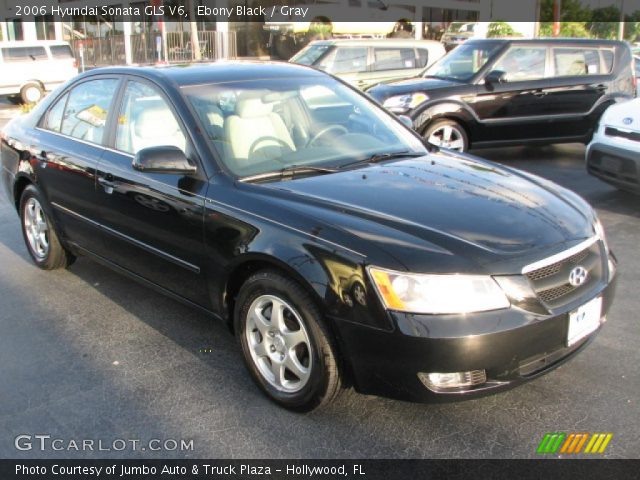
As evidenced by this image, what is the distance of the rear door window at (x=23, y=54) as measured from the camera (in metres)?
19.5

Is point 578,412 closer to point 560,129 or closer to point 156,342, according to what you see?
point 156,342

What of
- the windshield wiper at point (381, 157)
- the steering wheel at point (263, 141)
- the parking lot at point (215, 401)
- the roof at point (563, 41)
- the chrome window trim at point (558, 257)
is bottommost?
the parking lot at point (215, 401)

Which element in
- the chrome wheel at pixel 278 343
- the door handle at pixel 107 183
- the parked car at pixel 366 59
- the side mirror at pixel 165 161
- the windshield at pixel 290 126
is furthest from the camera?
the parked car at pixel 366 59

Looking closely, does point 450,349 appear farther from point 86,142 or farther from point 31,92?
point 31,92

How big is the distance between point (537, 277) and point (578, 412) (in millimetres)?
787

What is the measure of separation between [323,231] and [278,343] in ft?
2.12

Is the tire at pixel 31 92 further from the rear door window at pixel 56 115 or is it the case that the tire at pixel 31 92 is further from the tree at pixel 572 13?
the tree at pixel 572 13

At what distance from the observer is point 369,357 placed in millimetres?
2664

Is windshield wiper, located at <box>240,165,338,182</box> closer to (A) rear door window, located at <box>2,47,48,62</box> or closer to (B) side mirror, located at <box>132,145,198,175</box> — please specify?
(B) side mirror, located at <box>132,145,198,175</box>

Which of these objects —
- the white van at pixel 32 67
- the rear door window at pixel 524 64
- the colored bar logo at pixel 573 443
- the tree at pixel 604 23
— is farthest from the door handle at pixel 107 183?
the tree at pixel 604 23

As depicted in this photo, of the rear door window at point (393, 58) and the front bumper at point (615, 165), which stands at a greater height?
the rear door window at point (393, 58)

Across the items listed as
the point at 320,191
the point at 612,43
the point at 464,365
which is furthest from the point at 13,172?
the point at 612,43

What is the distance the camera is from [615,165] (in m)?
6.22

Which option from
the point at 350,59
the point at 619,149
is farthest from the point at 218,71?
the point at 350,59
